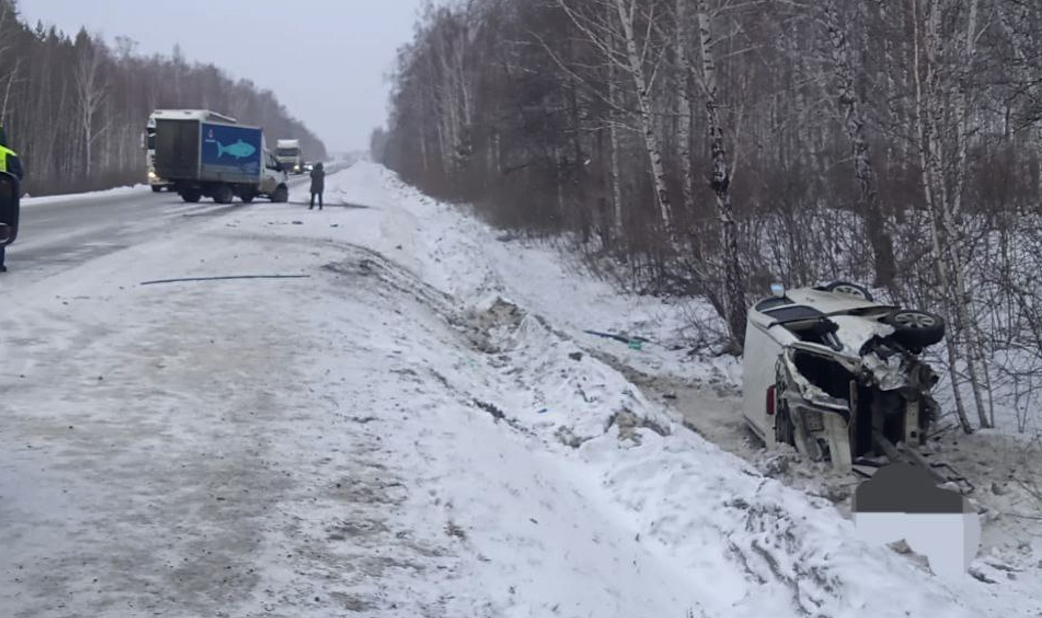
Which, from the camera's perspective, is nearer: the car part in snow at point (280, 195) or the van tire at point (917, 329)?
the van tire at point (917, 329)

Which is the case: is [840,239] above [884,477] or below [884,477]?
above

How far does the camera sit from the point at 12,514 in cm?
511

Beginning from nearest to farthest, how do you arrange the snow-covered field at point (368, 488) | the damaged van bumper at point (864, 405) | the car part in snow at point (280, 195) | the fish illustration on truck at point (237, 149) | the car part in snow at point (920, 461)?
the snow-covered field at point (368, 488) → the car part in snow at point (920, 461) → the damaged van bumper at point (864, 405) → the fish illustration on truck at point (237, 149) → the car part in snow at point (280, 195)

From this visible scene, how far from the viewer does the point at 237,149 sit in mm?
35969

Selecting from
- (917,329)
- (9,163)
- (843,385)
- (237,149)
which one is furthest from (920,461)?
(237,149)

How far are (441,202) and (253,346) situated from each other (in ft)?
123

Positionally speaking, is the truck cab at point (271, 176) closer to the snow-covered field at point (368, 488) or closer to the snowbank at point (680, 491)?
the snowbank at point (680, 491)

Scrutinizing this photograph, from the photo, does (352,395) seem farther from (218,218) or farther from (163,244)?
(218,218)

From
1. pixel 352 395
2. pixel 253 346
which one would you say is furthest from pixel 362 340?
pixel 352 395

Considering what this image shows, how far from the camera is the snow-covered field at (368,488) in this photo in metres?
4.75

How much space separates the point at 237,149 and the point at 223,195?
5.87 feet

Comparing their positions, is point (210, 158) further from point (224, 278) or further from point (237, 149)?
point (224, 278)

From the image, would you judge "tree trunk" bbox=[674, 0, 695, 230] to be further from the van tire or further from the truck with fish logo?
the truck with fish logo

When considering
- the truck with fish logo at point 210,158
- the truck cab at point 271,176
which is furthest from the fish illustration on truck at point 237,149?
the truck cab at point 271,176
